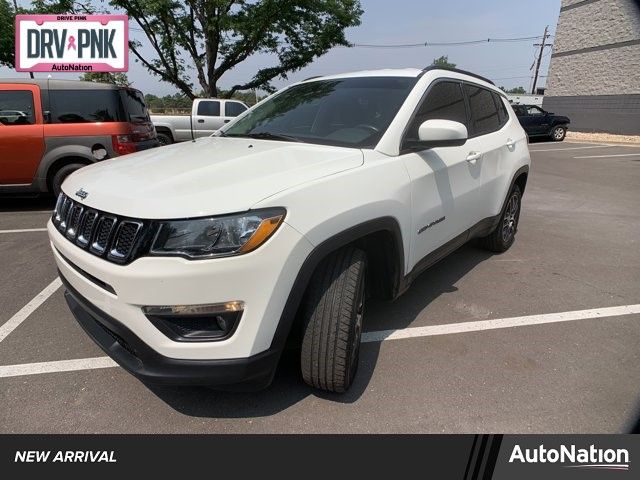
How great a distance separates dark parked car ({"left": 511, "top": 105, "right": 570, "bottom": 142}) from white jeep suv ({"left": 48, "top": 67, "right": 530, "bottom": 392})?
18.1m

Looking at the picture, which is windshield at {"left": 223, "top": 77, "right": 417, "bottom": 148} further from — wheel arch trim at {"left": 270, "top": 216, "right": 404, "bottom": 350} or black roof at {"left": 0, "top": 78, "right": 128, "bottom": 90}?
black roof at {"left": 0, "top": 78, "right": 128, "bottom": 90}

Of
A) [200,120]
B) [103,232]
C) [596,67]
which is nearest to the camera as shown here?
[103,232]

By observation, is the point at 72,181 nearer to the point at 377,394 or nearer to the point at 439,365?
the point at 377,394

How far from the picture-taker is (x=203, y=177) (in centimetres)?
210

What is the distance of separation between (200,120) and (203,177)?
12.3 meters

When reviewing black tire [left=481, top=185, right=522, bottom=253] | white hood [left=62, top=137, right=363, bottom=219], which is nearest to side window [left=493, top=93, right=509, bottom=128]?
black tire [left=481, top=185, right=522, bottom=253]

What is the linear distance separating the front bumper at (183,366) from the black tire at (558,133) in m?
21.0

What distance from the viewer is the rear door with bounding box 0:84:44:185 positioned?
6.29 metres

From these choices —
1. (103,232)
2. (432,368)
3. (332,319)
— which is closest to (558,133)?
(432,368)

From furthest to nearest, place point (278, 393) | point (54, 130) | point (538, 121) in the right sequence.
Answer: point (538, 121) < point (54, 130) < point (278, 393)

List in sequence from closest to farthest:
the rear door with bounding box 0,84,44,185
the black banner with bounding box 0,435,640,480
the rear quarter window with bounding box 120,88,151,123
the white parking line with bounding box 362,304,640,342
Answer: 1. the black banner with bounding box 0,435,640,480
2. the white parking line with bounding box 362,304,640,342
3. the rear door with bounding box 0,84,44,185
4. the rear quarter window with bounding box 120,88,151,123

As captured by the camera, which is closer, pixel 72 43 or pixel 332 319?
pixel 332 319

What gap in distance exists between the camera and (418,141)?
273cm

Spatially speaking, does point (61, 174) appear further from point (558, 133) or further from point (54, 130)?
point (558, 133)
